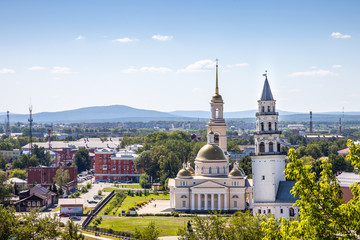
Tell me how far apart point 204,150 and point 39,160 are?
66.8 metres

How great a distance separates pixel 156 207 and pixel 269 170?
2551 centimetres

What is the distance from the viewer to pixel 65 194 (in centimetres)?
9656

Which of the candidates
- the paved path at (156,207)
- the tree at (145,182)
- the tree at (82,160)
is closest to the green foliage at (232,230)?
the paved path at (156,207)

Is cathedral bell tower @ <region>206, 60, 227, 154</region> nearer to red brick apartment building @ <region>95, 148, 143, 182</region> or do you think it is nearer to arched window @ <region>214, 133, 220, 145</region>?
arched window @ <region>214, 133, 220, 145</region>

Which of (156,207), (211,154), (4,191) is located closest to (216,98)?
(211,154)

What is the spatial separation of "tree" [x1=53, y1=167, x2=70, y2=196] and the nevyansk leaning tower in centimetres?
4834

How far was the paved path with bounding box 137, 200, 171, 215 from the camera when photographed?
75688 millimetres

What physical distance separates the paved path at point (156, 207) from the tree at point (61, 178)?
21.2 m

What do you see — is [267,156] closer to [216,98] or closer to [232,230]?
[232,230]

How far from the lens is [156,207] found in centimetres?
7975

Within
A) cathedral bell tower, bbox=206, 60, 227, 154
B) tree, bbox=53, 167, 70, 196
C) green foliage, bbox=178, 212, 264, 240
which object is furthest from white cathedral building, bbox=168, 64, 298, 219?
tree, bbox=53, 167, 70, 196

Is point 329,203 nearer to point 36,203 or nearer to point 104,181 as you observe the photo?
point 36,203

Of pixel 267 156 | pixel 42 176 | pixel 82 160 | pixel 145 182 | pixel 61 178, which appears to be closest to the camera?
pixel 267 156

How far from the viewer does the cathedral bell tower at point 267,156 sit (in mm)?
58406
